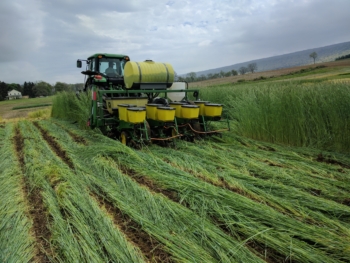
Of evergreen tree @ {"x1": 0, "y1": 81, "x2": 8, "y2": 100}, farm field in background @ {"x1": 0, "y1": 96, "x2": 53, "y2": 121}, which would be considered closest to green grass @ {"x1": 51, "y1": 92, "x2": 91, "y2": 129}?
farm field in background @ {"x1": 0, "y1": 96, "x2": 53, "y2": 121}

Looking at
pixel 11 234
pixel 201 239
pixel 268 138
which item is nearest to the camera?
pixel 201 239

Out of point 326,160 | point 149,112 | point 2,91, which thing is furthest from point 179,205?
point 2,91

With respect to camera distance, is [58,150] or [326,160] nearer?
[326,160]

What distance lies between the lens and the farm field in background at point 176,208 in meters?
2.13

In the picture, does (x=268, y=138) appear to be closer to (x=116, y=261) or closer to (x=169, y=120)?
(x=169, y=120)

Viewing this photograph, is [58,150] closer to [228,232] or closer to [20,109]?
[228,232]

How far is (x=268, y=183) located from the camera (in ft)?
11.0

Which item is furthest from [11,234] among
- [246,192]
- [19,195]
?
[246,192]

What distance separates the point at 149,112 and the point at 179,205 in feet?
10.3

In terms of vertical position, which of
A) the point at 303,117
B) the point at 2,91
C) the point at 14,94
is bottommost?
the point at 303,117

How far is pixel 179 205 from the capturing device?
111 inches

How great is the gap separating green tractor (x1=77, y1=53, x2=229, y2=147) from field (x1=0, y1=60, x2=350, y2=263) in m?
0.58

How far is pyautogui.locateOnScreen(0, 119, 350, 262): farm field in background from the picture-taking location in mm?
2133

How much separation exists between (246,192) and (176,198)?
33.1 inches
